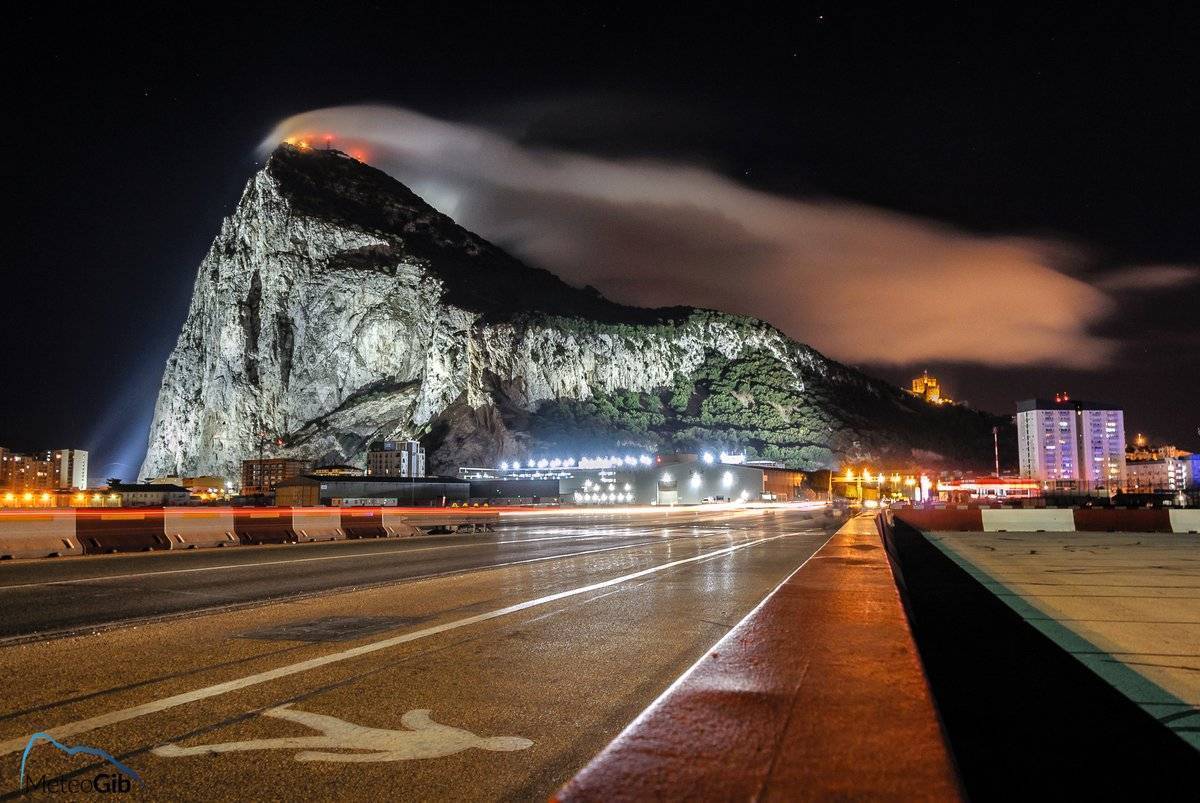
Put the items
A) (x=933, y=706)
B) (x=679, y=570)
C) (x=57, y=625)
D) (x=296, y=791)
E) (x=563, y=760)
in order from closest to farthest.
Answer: (x=933, y=706) < (x=296, y=791) < (x=563, y=760) < (x=57, y=625) < (x=679, y=570)

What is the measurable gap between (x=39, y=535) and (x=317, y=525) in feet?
28.5

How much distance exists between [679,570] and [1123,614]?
659cm

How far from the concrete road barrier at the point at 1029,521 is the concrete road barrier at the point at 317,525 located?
2665 centimetres

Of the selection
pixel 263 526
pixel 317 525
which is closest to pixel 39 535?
pixel 263 526

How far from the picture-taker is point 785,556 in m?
17.0

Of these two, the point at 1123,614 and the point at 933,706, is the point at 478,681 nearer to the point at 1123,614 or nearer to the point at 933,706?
the point at 933,706

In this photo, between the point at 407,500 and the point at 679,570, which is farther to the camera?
the point at 407,500

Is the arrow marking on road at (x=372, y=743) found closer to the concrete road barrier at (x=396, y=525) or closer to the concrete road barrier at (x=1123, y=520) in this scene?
the concrete road barrier at (x=396, y=525)

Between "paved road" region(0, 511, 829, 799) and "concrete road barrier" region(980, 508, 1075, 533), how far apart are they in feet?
83.4

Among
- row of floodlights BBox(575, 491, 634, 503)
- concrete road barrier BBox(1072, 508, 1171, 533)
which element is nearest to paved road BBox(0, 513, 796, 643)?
concrete road barrier BBox(1072, 508, 1171, 533)

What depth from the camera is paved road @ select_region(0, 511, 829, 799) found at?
10.8ft

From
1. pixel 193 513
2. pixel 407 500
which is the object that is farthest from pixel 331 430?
pixel 193 513

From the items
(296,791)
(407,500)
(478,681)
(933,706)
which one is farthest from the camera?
(407,500)

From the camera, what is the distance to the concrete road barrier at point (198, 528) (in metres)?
20.8
